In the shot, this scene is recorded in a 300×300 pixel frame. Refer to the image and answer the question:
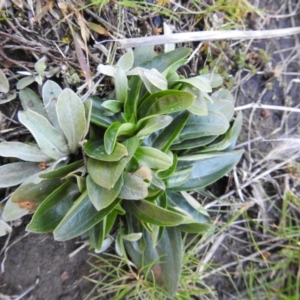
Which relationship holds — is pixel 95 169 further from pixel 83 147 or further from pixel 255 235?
pixel 255 235

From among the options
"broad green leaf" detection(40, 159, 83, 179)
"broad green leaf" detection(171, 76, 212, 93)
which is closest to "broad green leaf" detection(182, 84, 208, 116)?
"broad green leaf" detection(171, 76, 212, 93)

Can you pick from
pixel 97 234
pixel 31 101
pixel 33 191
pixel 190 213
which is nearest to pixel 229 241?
pixel 190 213

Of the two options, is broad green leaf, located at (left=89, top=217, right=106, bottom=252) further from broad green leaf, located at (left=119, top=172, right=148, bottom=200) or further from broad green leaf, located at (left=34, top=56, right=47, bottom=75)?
A: broad green leaf, located at (left=34, top=56, right=47, bottom=75)

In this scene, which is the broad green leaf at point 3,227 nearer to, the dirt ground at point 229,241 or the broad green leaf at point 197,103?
the dirt ground at point 229,241

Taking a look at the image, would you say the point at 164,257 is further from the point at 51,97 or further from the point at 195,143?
the point at 51,97

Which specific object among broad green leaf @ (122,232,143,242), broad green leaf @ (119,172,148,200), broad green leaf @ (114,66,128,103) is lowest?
broad green leaf @ (122,232,143,242)

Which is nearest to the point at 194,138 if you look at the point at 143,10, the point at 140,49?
the point at 140,49
